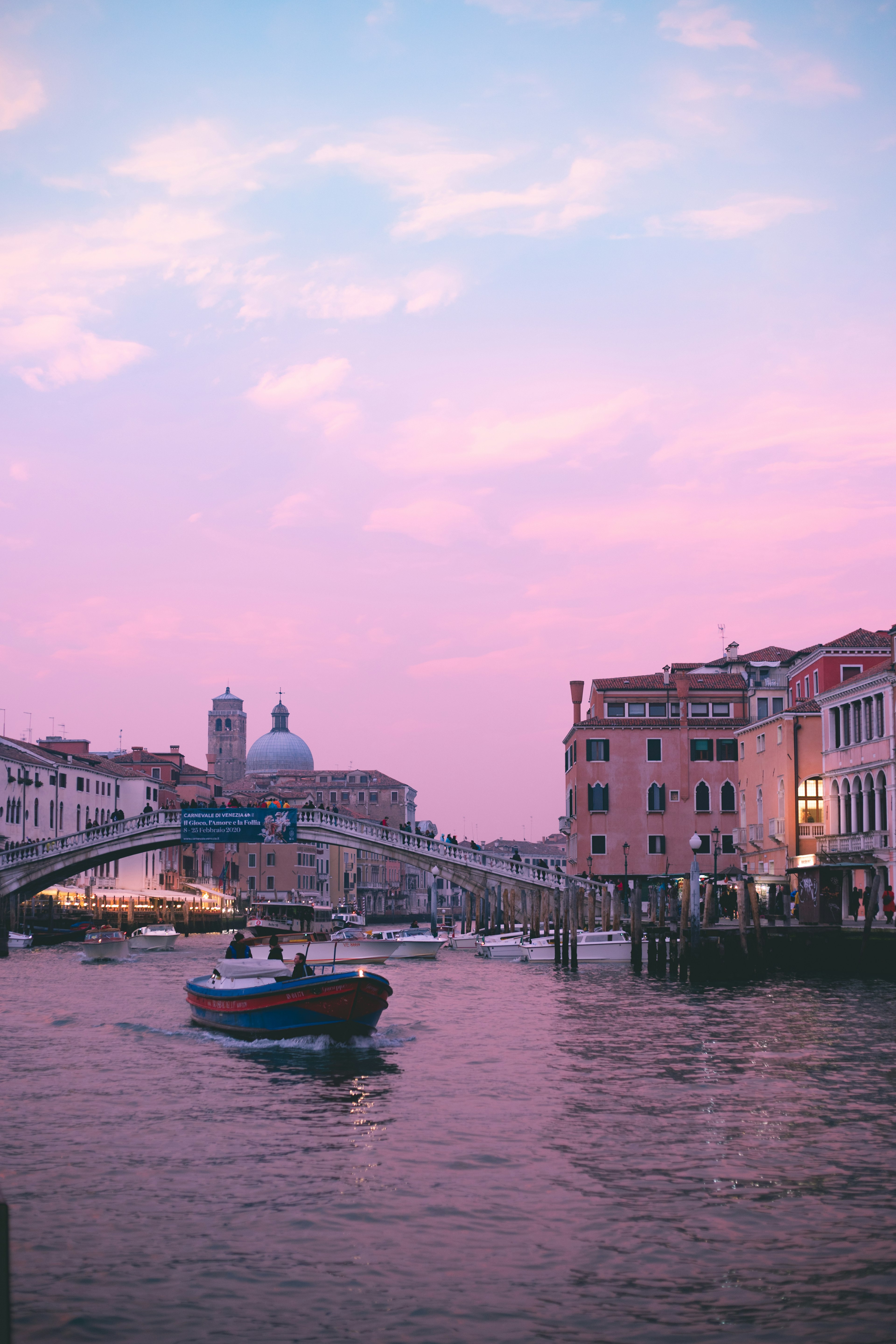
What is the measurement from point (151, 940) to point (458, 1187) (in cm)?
4933

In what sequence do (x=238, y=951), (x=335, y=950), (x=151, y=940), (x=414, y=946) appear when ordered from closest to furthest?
(x=238, y=951), (x=335, y=950), (x=414, y=946), (x=151, y=940)

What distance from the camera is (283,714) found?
165m

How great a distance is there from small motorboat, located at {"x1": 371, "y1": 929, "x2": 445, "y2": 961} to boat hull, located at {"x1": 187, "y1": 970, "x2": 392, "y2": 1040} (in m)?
27.5

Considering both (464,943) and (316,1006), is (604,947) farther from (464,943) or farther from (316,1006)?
(316,1006)

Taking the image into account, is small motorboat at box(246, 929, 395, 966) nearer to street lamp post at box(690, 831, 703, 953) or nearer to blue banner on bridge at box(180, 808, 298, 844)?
blue banner on bridge at box(180, 808, 298, 844)

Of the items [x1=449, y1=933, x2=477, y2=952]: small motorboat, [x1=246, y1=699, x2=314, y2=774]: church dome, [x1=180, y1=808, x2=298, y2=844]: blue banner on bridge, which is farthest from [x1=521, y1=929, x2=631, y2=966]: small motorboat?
[x1=246, y1=699, x2=314, y2=774]: church dome

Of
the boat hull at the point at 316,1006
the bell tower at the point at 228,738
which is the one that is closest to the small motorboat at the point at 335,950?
the boat hull at the point at 316,1006

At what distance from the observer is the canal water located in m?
8.77

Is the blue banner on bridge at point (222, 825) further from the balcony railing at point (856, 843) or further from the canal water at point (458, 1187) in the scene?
the canal water at point (458, 1187)

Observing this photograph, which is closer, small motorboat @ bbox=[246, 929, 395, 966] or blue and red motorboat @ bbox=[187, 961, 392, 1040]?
blue and red motorboat @ bbox=[187, 961, 392, 1040]

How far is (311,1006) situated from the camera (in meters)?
21.8

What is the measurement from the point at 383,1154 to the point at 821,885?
102 feet

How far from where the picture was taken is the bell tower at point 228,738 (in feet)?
575

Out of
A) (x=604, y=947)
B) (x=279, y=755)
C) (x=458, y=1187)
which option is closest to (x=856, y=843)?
(x=604, y=947)
